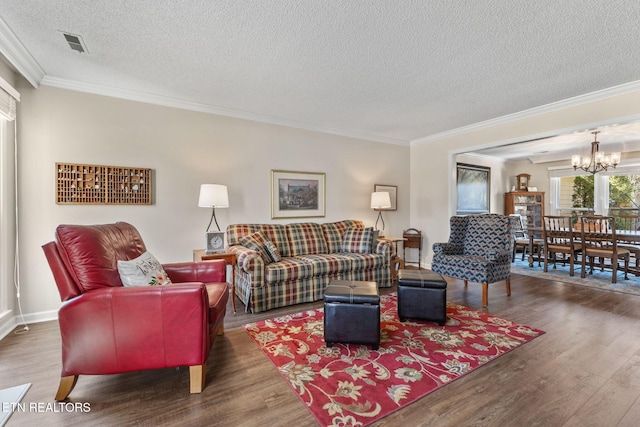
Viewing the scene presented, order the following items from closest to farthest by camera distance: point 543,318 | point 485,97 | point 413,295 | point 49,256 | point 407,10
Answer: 1. point 49,256
2. point 407,10
3. point 413,295
4. point 543,318
5. point 485,97

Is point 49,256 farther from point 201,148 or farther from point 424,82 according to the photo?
point 424,82

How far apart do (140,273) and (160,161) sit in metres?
1.99

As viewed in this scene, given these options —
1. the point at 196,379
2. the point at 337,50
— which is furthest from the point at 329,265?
the point at 337,50

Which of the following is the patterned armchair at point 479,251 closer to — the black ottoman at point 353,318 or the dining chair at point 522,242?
the black ottoman at point 353,318

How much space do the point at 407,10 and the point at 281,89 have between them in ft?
5.48

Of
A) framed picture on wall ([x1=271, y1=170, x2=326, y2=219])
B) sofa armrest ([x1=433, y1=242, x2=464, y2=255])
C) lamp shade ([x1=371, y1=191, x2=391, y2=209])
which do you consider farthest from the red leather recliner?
lamp shade ([x1=371, y1=191, x2=391, y2=209])

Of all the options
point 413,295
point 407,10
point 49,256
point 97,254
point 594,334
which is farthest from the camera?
point 413,295

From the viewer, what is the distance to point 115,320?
1655mm

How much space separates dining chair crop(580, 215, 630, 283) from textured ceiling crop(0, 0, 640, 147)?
239 cm

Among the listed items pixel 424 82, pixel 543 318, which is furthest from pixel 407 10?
pixel 543 318

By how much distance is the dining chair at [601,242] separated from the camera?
425 centimetres

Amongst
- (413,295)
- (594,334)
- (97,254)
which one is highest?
(97,254)

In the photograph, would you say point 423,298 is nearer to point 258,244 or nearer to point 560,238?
point 258,244

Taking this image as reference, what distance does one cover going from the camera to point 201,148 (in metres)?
3.70
